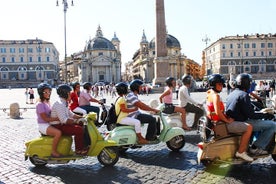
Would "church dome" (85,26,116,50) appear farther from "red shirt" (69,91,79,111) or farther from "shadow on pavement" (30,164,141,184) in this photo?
"shadow on pavement" (30,164,141,184)

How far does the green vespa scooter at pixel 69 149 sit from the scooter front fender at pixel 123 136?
0.23 m

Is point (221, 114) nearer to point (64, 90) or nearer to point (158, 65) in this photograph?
point (64, 90)

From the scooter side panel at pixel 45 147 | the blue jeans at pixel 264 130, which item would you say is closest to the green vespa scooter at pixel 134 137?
the scooter side panel at pixel 45 147

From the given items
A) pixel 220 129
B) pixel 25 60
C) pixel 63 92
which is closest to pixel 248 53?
pixel 25 60

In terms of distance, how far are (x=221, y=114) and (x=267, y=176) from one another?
3.85 feet

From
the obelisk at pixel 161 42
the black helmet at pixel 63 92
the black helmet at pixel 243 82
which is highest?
the obelisk at pixel 161 42

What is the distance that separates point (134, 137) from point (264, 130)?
2.35m

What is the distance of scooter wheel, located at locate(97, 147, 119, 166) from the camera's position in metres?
6.39

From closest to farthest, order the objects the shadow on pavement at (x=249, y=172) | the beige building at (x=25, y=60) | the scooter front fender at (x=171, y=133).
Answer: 1. the shadow on pavement at (x=249, y=172)
2. the scooter front fender at (x=171, y=133)
3. the beige building at (x=25, y=60)

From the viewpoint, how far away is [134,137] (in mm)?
6879

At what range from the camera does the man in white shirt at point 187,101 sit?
8.84 meters

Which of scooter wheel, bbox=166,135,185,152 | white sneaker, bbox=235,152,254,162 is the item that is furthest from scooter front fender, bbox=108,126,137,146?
white sneaker, bbox=235,152,254,162

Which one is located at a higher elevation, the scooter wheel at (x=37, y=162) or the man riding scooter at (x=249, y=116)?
the man riding scooter at (x=249, y=116)

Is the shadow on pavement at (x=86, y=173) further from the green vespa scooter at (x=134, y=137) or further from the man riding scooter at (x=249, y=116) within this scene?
the man riding scooter at (x=249, y=116)
